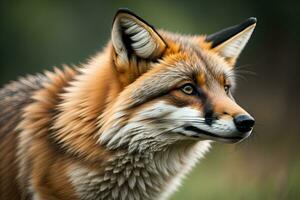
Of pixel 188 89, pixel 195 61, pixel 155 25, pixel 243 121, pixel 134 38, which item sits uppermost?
pixel 155 25

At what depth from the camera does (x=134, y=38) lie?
6504 mm

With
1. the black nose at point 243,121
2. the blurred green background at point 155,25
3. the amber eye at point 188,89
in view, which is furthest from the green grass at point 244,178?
the blurred green background at point 155,25

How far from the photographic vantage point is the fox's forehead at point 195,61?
21.9ft

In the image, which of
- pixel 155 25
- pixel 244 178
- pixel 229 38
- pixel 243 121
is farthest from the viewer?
pixel 155 25

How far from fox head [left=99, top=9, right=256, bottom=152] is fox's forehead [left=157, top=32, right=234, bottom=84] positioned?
0.04ft

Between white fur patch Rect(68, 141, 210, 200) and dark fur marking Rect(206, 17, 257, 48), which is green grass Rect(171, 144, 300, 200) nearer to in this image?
white fur patch Rect(68, 141, 210, 200)

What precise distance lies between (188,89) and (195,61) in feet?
1.30

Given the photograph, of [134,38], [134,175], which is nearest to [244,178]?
[134,175]

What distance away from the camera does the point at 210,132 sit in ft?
20.6

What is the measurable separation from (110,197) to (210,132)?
4.33ft

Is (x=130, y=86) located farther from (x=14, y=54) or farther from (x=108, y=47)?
(x=14, y=54)

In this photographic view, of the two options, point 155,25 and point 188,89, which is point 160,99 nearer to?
point 188,89

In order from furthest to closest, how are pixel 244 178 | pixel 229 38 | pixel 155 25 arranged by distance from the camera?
pixel 155 25 < pixel 244 178 < pixel 229 38

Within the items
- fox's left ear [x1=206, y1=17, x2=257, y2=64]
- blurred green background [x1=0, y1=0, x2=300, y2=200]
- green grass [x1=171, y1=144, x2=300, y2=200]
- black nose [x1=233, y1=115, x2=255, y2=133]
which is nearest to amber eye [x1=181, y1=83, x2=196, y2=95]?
black nose [x1=233, y1=115, x2=255, y2=133]
